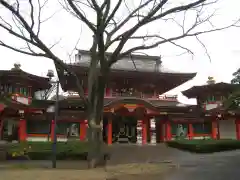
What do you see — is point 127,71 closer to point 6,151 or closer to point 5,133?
point 5,133

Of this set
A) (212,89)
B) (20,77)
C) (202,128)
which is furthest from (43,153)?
(212,89)

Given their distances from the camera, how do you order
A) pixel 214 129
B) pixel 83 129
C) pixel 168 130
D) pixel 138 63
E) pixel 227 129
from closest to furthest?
pixel 83 129 < pixel 168 130 < pixel 214 129 < pixel 227 129 < pixel 138 63

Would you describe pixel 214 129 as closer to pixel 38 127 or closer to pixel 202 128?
pixel 202 128

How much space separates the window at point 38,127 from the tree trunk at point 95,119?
738 inches

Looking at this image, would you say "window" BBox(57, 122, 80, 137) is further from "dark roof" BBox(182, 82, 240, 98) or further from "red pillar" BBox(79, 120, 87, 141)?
"dark roof" BBox(182, 82, 240, 98)

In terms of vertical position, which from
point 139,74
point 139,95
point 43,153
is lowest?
Answer: point 43,153

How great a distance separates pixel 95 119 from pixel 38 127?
758 inches

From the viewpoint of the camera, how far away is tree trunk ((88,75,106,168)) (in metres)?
12.6

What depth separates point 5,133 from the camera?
30.3 meters

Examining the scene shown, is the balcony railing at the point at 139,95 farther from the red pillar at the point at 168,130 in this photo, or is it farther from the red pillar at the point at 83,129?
the red pillar at the point at 83,129

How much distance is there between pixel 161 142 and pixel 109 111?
6787 millimetres

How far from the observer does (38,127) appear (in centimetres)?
3048

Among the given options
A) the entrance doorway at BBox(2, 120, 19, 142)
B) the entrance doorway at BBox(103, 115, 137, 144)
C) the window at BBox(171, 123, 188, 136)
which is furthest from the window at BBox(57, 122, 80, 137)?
the window at BBox(171, 123, 188, 136)

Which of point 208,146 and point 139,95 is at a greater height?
point 139,95
